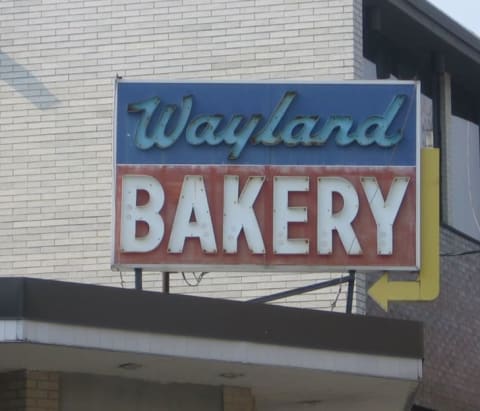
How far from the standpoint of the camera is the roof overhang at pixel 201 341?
1191 centimetres

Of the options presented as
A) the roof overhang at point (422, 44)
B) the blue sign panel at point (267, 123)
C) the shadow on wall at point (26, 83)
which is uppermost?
the roof overhang at point (422, 44)

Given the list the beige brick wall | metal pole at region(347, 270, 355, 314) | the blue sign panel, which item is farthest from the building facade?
the beige brick wall

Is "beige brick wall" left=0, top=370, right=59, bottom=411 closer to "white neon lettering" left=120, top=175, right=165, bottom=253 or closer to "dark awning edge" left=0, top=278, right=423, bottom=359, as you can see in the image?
"dark awning edge" left=0, top=278, right=423, bottom=359

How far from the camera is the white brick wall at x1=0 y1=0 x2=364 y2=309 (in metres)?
17.9

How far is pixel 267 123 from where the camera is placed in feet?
49.8

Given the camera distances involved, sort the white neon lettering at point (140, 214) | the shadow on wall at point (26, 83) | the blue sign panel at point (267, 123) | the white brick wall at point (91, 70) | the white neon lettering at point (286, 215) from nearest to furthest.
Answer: the white neon lettering at point (140, 214)
the white neon lettering at point (286, 215)
the blue sign panel at point (267, 123)
the white brick wall at point (91, 70)
the shadow on wall at point (26, 83)

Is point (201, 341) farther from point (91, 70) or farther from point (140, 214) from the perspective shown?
point (91, 70)

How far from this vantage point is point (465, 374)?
20.7 meters

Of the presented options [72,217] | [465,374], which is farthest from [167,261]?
[465,374]

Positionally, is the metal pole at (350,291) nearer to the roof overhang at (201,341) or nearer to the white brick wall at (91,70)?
the roof overhang at (201,341)

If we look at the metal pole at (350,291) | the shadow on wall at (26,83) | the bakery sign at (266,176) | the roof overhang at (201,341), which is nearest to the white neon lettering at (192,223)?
the bakery sign at (266,176)

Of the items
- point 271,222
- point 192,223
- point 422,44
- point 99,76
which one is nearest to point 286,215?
point 271,222

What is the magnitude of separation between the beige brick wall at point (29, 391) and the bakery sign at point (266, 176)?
75.2 inches

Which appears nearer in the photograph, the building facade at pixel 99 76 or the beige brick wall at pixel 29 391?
the beige brick wall at pixel 29 391
